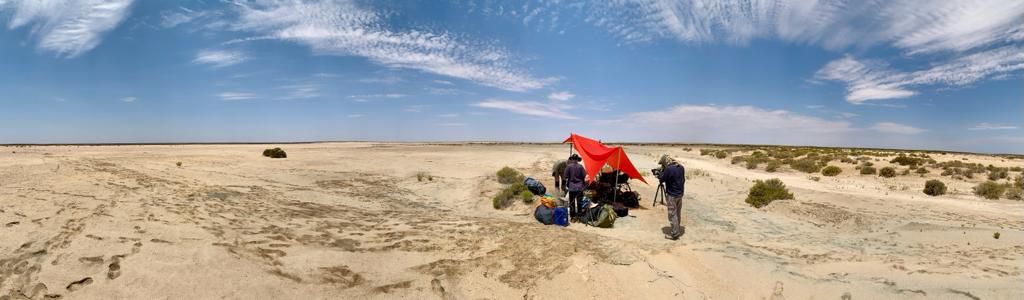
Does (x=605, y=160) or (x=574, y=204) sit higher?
(x=605, y=160)

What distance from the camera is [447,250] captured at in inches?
299

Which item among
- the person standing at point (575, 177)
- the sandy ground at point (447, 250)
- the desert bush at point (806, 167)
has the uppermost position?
the person standing at point (575, 177)

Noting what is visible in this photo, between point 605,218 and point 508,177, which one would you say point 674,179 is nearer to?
point 605,218

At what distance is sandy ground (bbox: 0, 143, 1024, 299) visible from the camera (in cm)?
558

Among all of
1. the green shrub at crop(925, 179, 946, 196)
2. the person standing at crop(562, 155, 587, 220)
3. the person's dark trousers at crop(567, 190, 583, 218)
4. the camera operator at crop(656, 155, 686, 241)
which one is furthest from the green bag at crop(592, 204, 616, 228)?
the green shrub at crop(925, 179, 946, 196)

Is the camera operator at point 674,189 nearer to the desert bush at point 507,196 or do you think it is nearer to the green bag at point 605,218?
the green bag at point 605,218

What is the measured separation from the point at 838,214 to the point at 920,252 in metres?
3.68

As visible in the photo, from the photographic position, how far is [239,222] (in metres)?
8.51

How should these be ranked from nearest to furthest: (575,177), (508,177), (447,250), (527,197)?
(447,250) < (575,177) < (527,197) < (508,177)

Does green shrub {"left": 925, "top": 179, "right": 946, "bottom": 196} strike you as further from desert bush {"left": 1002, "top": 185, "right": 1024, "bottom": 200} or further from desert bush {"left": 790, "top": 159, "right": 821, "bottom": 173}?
desert bush {"left": 790, "top": 159, "right": 821, "bottom": 173}

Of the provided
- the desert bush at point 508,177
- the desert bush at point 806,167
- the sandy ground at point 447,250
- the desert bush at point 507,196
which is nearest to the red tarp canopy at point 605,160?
the sandy ground at point 447,250

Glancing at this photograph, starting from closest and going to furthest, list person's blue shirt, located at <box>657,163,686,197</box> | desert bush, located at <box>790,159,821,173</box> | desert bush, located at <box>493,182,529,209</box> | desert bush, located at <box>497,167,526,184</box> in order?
person's blue shirt, located at <box>657,163,686,197</box>, desert bush, located at <box>493,182,529,209</box>, desert bush, located at <box>497,167,526,184</box>, desert bush, located at <box>790,159,821,173</box>

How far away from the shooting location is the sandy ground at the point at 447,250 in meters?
5.58

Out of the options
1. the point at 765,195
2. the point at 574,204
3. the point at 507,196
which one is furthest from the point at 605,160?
the point at 765,195
